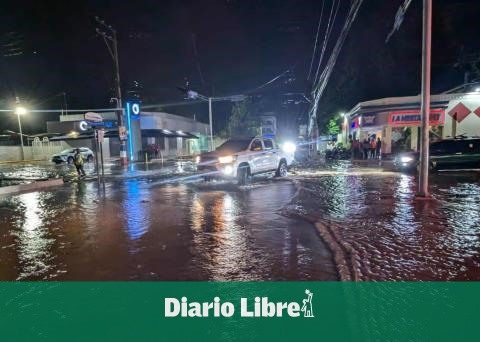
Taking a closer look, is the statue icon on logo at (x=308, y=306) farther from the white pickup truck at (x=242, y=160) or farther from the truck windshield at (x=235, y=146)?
the truck windshield at (x=235, y=146)

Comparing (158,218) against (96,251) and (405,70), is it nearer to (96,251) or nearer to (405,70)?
(96,251)

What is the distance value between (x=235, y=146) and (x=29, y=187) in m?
8.69

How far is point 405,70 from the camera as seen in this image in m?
40.8

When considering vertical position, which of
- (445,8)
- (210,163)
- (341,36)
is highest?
(445,8)

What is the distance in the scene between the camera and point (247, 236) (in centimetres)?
662

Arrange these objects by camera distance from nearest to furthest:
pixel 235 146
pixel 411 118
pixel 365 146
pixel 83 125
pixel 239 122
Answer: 1. pixel 235 146
2. pixel 411 118
3. pixel 365 146
4. pixel 83 125
5. pixel 239 122

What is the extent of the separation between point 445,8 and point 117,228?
40.9 meters

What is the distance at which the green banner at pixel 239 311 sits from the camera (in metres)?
3.46

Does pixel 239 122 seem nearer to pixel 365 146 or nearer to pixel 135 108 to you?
pixel 135 108

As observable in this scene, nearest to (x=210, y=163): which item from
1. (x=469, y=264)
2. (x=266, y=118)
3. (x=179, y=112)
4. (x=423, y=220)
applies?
(x=423, y=220)

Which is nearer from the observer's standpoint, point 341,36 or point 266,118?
point 341,36

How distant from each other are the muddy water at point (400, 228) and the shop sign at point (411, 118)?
16.6 metres

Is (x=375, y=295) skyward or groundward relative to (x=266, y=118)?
groundward

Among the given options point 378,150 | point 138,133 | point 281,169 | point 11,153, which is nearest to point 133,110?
point 138,133
